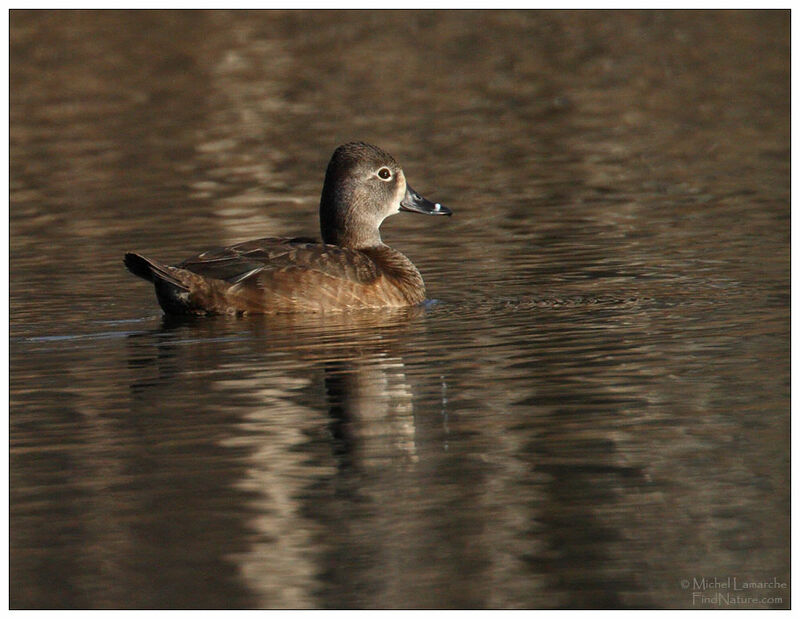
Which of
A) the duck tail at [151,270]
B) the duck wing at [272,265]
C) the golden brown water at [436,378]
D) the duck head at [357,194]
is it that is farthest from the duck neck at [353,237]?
the duck tail at [151,270]

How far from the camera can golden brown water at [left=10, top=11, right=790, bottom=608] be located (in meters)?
6.24

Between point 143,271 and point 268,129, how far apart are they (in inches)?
424

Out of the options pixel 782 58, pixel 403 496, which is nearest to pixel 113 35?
pixel 782 58

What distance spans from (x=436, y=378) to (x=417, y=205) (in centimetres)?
340

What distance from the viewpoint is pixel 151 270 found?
10.3 meters

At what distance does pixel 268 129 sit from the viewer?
20906mm

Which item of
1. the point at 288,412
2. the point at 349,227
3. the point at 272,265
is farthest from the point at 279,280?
the point at 288,412

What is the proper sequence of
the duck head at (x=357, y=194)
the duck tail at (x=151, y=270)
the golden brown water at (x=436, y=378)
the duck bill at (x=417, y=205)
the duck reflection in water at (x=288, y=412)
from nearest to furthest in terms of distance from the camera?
the golden brown water at (x=436, y=378)
the duck reflection in water at (x=288, y=412)
the duck tail at (x=151, y=270)
the duck head at (x=357, y=194)
the duck bill at (x=417, y=205)

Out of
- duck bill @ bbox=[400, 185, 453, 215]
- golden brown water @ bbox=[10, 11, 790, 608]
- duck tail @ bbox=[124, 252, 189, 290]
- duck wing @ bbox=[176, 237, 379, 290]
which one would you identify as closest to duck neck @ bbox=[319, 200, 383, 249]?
duck bill @ bbox=[400, 185, 453, 215]

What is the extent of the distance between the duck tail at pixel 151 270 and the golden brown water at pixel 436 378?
0.31 metres

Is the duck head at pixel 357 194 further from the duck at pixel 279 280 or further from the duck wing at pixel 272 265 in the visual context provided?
the duck wing at pixel 272 265

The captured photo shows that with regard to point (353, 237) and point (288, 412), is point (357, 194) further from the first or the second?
point (288, 412)

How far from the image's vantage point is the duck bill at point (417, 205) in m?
11.9

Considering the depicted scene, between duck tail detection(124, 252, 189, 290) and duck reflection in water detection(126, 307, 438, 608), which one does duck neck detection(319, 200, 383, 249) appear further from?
duck tail detection(124, 252, 189, 290)
